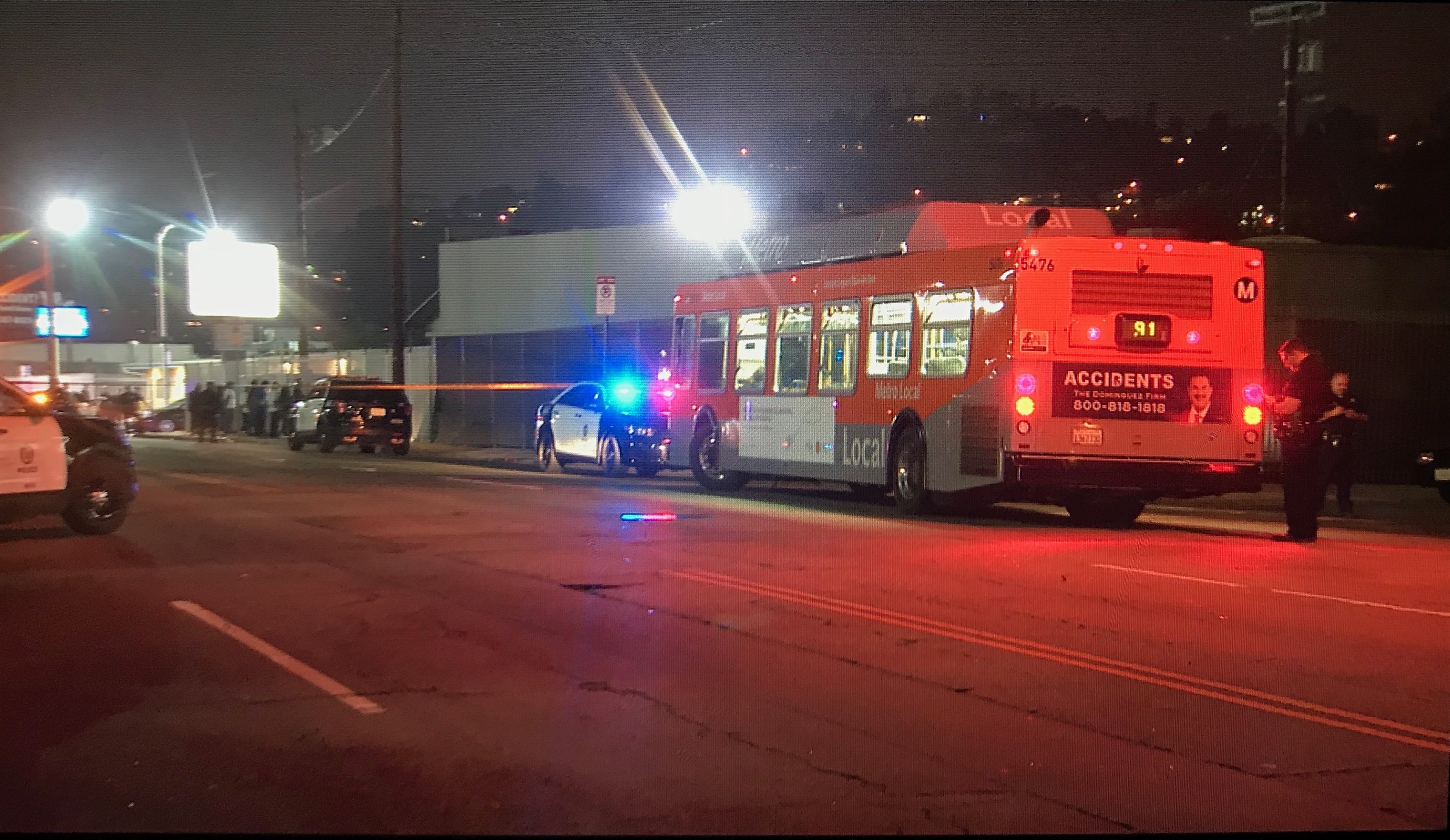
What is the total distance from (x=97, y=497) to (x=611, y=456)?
11.0m

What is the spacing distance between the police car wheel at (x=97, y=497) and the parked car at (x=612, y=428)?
1000 cm

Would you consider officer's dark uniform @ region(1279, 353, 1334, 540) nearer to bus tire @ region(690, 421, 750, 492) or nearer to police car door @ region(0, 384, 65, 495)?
Result: bus tire @ region(690, 421, 750, 492)

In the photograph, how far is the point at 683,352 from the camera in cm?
2269

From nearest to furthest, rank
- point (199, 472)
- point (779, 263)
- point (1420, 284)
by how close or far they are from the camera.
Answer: point (779, 263) → point (1420, 284) → point (199, 472)

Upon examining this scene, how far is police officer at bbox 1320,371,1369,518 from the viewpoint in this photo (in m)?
16.6

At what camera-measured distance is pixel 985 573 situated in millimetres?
11828

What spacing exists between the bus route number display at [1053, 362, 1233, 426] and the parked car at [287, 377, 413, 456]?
2200 centimetres

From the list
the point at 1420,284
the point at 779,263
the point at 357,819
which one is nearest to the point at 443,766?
the point at 357,819

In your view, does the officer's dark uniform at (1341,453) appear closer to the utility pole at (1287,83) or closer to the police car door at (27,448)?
the utility pole at (1287,83)

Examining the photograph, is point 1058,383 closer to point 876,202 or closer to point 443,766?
point 443,766

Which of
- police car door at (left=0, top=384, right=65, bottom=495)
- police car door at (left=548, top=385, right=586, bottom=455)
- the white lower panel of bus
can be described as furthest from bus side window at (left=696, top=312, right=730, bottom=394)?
police car door at (left=0, top=384, right=65, bottom=495)

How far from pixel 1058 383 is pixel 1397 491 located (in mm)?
9425

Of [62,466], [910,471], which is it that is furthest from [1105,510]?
[62,466]

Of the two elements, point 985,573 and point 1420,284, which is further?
point 1420,284
